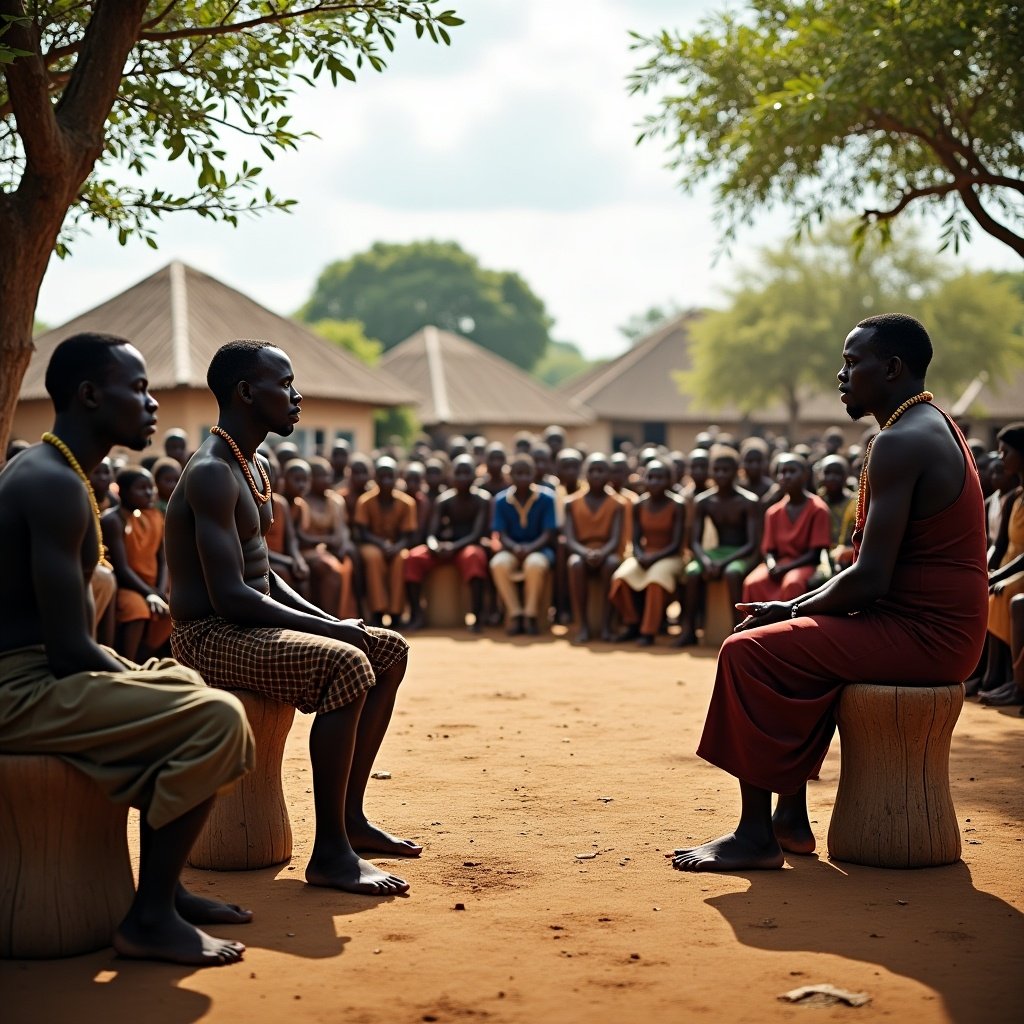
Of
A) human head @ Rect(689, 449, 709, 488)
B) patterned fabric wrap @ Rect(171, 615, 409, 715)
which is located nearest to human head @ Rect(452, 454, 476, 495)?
human head @ Rect(689, 449, 709, 488)

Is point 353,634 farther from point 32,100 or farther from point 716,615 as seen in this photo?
point 716,615

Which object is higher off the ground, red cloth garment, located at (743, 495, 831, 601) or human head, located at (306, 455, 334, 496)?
human head, located at (306, 455, 334, 496)

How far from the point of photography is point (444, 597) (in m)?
14.9

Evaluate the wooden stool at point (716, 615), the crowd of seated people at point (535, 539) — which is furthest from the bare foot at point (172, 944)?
the wooden stool at point (716, 615)

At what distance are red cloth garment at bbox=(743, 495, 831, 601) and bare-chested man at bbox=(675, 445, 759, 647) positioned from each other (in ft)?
1.45

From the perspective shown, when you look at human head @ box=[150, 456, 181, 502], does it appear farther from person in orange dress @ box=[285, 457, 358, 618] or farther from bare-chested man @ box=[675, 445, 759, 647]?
bare-chested man @ box=[675, 445, 759, 647]

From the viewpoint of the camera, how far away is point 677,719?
9023 mm

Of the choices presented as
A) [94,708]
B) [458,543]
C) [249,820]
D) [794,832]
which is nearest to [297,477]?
[458,543]

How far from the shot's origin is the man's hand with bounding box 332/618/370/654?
17.9ft

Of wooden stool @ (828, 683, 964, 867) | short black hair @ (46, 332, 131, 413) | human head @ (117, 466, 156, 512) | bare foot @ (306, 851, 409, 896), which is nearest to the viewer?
short black hair @ (46, 332, 131, 413)

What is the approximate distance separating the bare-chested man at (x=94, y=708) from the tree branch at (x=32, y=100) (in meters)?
2.84

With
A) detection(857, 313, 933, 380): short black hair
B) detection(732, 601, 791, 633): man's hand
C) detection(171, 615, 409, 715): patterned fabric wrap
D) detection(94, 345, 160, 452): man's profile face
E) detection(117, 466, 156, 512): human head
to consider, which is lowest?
detection(171, 615, 409, 715): patterned fabric wrap

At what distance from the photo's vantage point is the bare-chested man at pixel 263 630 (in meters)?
5.15

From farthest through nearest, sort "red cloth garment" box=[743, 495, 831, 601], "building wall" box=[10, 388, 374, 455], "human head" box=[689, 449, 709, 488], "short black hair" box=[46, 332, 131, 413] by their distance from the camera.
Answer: "building wall" box=[10, 388, 374, 455], "human head" box=[689, 449, 709, 488], "red cloth garment" box=[743, 495, 831, 601], "short black hair" box=[46, 332, 131, 413]
